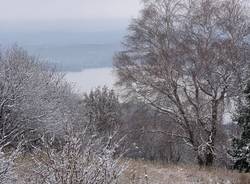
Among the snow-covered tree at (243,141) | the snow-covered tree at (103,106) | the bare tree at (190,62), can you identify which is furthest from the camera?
the snow-covered tree at (103,106)

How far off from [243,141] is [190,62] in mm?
7369

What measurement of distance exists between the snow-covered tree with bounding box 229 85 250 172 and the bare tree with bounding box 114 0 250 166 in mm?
5046

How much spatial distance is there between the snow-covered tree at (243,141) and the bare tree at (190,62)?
16.6 feet

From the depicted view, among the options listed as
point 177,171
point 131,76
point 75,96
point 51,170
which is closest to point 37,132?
point 177,171

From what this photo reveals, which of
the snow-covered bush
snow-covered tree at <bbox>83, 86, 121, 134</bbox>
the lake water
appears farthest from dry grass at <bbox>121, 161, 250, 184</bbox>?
snow-covered tree at <bbox>83, 86, 121, 134</bbox>

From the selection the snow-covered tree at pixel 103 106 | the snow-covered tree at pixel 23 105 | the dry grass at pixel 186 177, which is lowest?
the snow-covered tree at pixel 103 106

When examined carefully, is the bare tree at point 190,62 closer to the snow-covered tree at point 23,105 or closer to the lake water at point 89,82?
the lake water at point 89,82

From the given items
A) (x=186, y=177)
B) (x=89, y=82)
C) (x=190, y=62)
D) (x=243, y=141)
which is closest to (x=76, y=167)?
(x=186, y=177)

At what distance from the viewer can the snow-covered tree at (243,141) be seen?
17.5 meters

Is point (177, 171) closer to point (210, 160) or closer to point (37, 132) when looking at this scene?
point (37, 132)

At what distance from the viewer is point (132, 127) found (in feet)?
88.0

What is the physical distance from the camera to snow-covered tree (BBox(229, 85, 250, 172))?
17531 mm

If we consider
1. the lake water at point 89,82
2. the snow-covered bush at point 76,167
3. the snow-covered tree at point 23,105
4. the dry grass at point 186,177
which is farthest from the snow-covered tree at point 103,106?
the snow-covered bush at point 76,167

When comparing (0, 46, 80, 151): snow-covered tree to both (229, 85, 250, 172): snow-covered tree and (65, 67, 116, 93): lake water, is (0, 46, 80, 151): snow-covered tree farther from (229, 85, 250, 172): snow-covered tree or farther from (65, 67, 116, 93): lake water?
(65, 67, 116, 93): lake water
